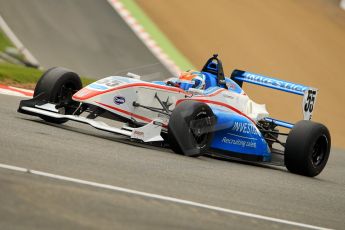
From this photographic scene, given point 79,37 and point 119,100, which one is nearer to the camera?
point 119,100

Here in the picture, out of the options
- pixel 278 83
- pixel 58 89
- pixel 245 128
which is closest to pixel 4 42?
pixel 58 89

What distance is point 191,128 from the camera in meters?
10.1

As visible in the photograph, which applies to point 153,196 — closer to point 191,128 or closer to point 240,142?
point 191,128

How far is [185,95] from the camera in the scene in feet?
36.5

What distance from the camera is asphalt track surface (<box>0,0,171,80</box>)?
18562 millimetres

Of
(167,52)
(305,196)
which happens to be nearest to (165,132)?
(305,196)

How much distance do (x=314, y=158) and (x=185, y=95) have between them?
1.89 m

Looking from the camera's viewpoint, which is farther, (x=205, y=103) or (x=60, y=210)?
(x=205, y=103)

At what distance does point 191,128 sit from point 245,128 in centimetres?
122

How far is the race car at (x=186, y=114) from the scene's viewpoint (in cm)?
1015

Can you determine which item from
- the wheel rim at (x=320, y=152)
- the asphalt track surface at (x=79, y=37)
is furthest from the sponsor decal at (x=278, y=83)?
the asphalt track surface at (x=79, y=37)

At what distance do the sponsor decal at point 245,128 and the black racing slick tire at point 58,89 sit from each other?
2035 millimetres

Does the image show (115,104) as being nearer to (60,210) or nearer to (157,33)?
(60,210)

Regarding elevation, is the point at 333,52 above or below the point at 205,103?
above
